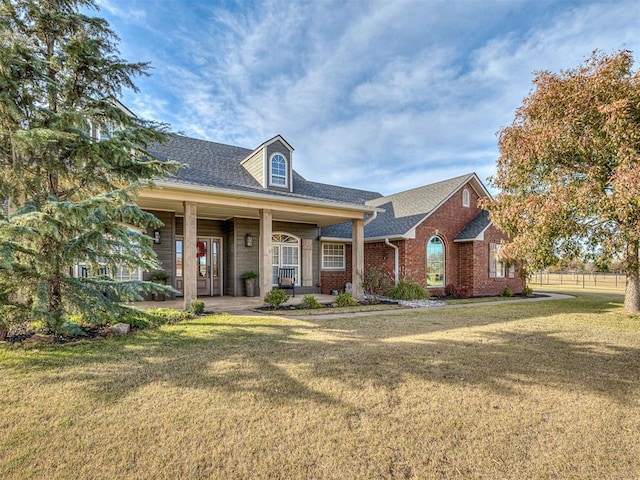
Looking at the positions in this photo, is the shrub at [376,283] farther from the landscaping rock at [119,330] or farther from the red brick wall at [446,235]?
the landscaping rock at [119,330]

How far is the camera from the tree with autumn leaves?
774cm

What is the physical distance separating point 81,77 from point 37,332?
4878 mm

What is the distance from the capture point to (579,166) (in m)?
9.62

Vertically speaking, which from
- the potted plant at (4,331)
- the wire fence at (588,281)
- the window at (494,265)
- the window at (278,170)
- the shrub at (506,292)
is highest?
the window at (278,170)

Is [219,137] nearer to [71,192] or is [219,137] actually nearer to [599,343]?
[71,192]

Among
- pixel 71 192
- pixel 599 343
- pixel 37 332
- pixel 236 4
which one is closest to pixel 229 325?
pixel 37 332

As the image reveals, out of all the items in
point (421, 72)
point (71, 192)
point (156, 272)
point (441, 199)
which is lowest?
point (156, 272)

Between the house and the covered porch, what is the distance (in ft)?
0.11

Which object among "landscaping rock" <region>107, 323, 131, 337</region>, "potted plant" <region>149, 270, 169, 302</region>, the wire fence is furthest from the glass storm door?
the wire fence

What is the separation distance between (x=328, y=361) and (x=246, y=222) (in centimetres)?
955

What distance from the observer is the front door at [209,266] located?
1356 centimetres

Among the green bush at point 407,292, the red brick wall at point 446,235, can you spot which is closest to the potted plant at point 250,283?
the green bush at point 407,292

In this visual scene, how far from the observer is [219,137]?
1595cm

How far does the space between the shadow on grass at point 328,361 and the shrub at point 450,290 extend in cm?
773
